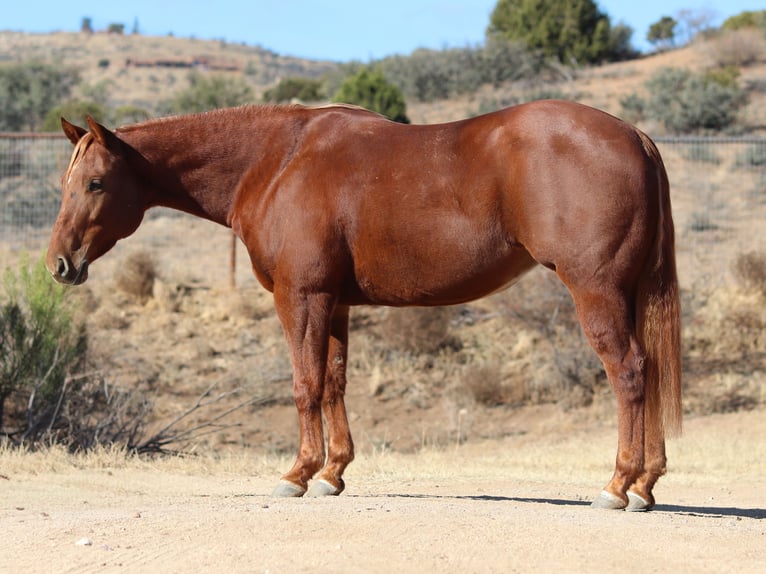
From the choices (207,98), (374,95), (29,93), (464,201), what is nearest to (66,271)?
(464,201)

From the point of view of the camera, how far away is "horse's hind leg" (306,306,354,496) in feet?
24.4

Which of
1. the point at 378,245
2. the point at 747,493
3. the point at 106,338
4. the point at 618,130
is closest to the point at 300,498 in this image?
the point at 378,245

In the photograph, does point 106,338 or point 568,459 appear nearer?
point 568,459

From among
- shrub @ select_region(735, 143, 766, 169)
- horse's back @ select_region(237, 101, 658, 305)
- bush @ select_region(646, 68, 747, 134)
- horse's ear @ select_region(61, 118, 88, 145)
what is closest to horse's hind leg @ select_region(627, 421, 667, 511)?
horse's back @ select_region(237, 101, 658, 305)

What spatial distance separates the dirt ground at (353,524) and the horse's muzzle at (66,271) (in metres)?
1.51

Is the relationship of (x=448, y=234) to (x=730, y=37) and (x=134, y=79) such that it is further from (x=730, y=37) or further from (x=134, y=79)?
(x=134, y=79)

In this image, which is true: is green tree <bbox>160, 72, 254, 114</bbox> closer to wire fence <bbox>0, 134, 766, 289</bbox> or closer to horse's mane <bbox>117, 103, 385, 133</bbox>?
wire fence <bbox>0, 134, 766, 289</bbox>

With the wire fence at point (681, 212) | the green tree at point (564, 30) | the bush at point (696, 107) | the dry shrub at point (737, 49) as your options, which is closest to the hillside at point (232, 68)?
the dry shrub at point (737, 49)

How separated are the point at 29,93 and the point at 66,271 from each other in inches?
1197

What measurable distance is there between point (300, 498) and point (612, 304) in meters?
2.27

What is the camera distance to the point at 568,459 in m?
11.8

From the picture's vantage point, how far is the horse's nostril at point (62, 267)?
7.47 m

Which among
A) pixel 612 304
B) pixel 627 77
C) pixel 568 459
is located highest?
pixel 627 77

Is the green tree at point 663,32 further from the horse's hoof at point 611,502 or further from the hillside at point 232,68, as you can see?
A: the horse's hoof at point 611,502
